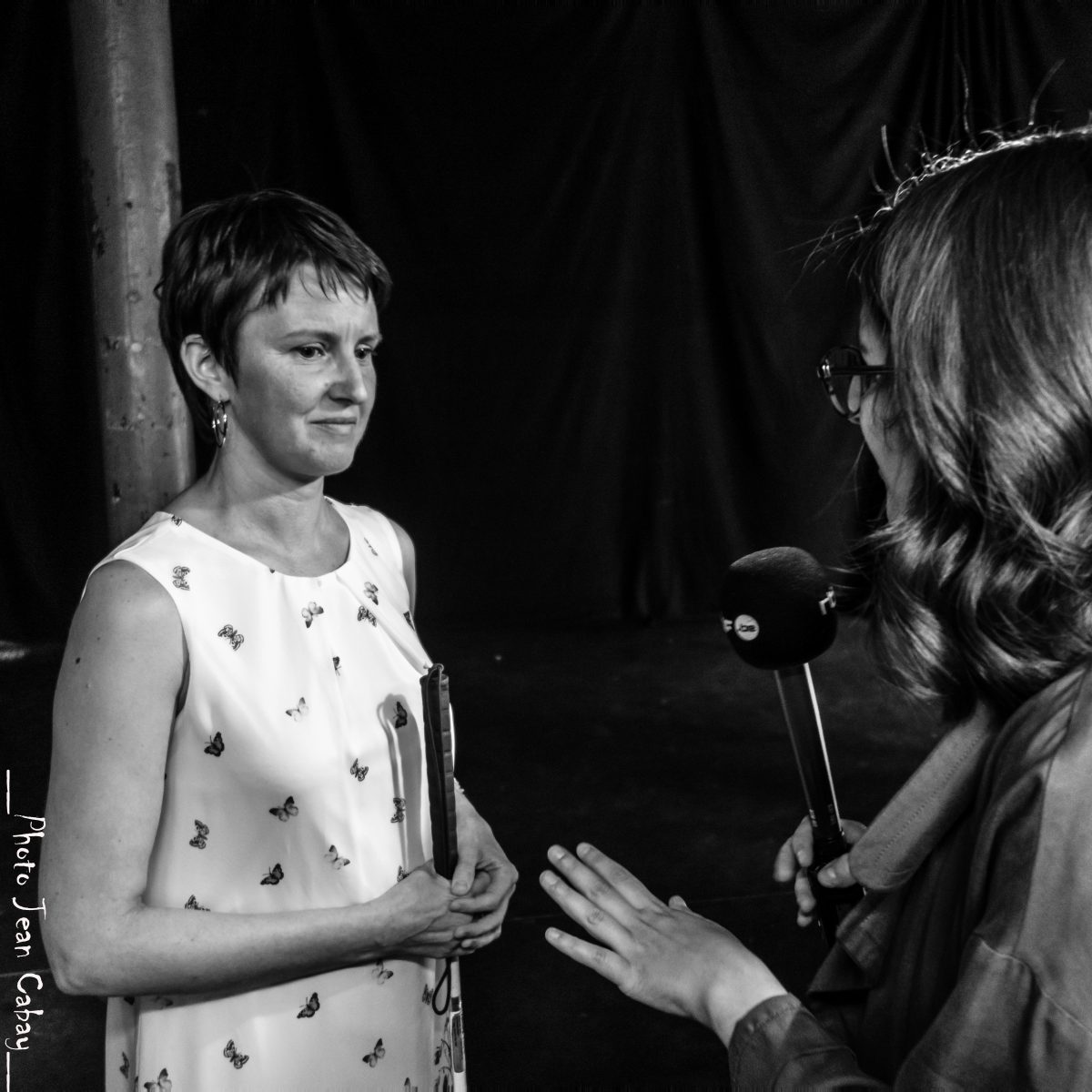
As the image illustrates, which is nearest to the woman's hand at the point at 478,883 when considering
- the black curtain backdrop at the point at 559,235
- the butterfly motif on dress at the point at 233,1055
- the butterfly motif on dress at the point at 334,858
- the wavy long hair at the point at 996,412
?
the butterfly motif on dress at the point at 334,858

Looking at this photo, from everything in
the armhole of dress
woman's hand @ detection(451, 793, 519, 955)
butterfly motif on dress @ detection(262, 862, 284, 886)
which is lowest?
woman's hand @ detection(451, 793, 519, 955)

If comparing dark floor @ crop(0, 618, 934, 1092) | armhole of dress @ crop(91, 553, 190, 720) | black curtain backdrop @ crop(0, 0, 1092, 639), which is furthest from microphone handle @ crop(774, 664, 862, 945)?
black curtain backdrop @ crop(0, 0, 1092, 639)

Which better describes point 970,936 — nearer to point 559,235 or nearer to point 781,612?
point 781,612

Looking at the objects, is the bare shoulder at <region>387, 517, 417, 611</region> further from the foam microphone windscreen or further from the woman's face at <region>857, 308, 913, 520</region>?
the woman's face at <region>857, 308, 913, 520</region>

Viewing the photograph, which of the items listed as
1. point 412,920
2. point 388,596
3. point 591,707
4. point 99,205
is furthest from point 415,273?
point 412,920

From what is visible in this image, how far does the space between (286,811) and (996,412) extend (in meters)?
0.77

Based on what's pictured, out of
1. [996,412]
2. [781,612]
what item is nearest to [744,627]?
[781,612]

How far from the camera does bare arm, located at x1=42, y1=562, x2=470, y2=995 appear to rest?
1.07 metres

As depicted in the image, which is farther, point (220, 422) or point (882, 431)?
point (220, 422)

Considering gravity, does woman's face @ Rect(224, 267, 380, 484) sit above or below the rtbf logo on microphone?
above

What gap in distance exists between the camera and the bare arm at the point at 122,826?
1.07 m

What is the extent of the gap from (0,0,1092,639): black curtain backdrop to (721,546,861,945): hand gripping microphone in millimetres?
3808

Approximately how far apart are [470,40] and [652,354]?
1534 millimetres

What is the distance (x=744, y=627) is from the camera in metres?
1.20
